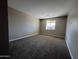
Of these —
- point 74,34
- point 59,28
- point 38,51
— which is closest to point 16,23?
point 38,51

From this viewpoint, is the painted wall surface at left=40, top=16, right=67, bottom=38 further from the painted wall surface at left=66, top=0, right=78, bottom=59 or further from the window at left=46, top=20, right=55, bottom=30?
the painted wall surface at left=66, top=0, right=78, bottom=59

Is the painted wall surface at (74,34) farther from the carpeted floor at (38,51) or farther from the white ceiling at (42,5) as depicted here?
the white ceiling at (42,5)

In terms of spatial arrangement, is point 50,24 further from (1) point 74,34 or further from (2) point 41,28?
(1) point 74,34

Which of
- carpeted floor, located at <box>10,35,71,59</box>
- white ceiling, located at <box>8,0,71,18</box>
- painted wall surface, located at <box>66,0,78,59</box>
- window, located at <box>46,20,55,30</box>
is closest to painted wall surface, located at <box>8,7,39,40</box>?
white ceiling, located at <box>8,0,71,18</box>

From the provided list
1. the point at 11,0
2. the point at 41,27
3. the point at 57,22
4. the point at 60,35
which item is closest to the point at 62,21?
the point at 57,22

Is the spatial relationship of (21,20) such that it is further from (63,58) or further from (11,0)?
(63,58)

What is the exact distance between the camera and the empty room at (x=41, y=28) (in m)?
2.75

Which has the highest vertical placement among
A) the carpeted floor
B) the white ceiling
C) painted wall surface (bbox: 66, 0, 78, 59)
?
the white ceiling

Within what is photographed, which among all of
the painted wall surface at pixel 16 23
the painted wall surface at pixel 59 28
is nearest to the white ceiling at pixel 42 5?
the painted wall surface at pixel 16 23

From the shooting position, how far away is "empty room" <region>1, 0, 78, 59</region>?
9.01 feet

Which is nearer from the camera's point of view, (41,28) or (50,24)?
(50,24)

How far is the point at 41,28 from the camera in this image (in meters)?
9.06

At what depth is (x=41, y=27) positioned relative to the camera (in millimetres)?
9062

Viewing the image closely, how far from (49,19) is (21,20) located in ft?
12.9
